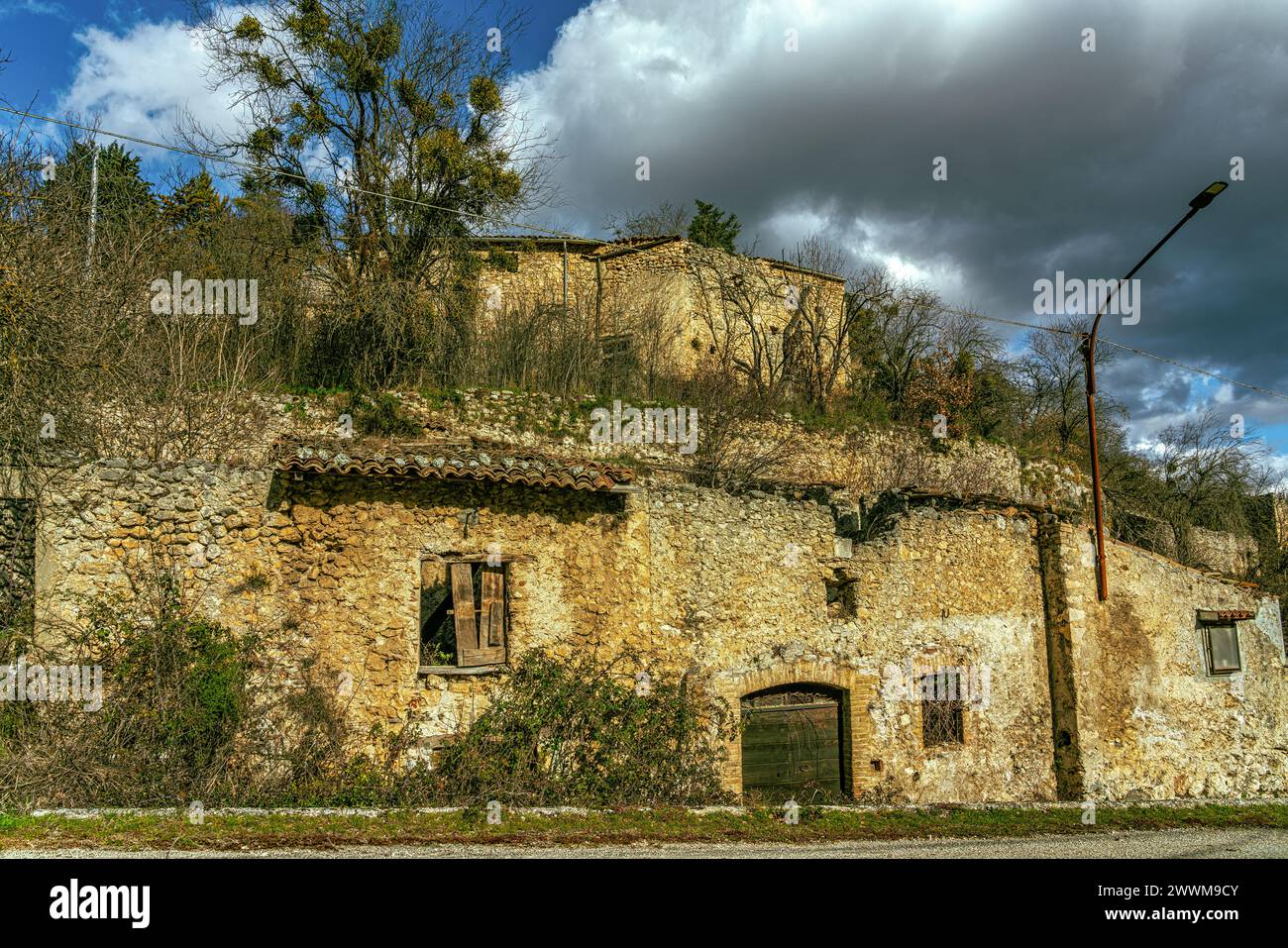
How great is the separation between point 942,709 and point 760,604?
3403 mm

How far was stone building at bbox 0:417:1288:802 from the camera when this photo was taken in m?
9.72

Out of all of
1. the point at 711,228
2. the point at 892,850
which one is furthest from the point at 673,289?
the point at 892,850

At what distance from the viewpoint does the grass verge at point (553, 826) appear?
6973 mm

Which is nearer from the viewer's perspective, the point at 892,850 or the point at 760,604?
the point at 892,850

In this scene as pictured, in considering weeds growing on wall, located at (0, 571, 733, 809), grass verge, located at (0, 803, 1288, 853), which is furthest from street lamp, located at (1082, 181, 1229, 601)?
weeds growing on wall, located at (0, 571, 733, 809)

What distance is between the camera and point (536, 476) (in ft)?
35.1

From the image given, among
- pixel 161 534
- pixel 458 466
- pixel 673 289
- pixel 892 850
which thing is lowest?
pixel 892 850

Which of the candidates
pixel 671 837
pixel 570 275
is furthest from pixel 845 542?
pixel 570 275

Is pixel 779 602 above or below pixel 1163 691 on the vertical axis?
above

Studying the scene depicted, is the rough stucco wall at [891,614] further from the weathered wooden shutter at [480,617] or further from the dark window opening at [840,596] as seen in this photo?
the weathered wooden shutter at [480,617]

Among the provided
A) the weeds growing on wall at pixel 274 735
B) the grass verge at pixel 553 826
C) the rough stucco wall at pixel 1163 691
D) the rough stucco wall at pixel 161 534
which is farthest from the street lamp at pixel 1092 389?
the rough stucco wall at pixel 161 534

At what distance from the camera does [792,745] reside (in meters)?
12.0

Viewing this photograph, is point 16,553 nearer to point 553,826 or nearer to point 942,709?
point 553,826

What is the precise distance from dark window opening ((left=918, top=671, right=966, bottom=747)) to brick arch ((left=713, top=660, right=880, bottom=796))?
0.98m
